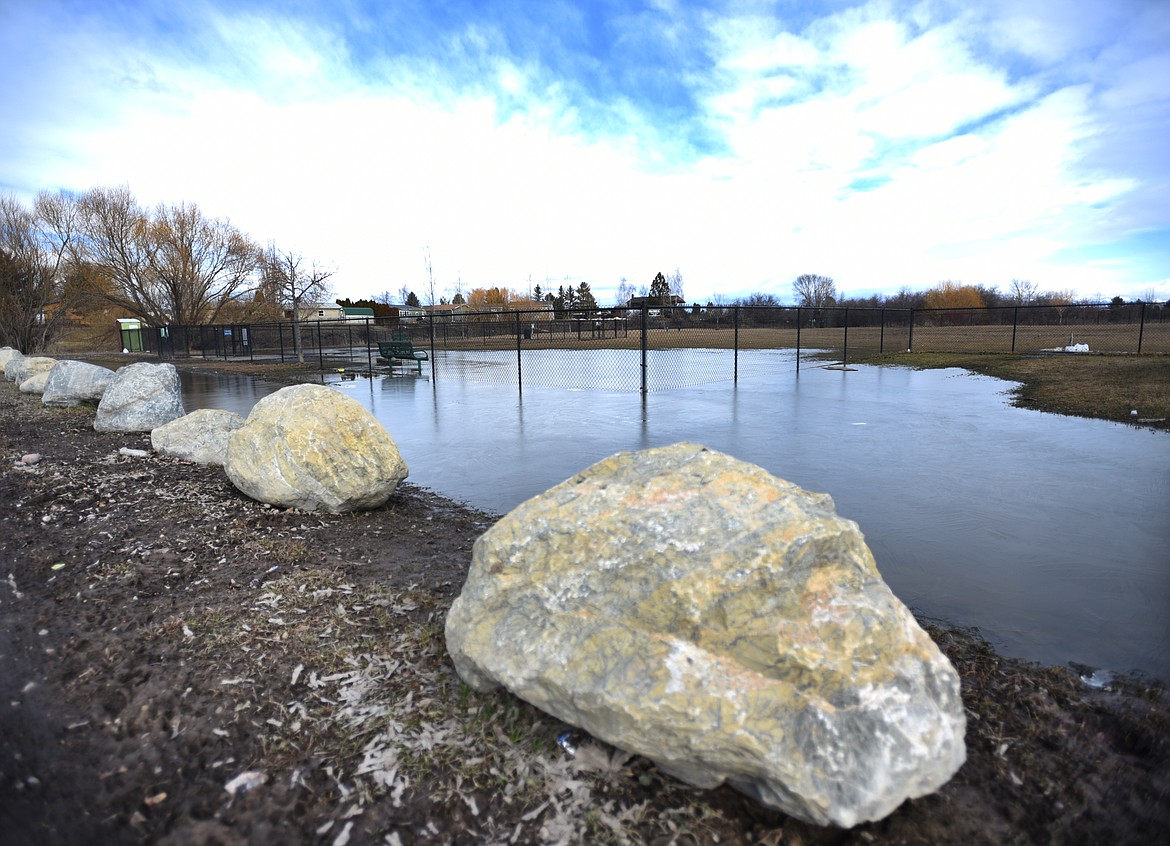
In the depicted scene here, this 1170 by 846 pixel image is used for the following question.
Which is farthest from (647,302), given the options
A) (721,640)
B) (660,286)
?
(660,286)

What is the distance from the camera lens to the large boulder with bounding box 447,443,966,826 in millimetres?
2035

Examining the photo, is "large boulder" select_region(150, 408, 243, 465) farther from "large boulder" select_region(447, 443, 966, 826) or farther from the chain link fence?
"large boulder" select_region(447, 443, 966, 826)

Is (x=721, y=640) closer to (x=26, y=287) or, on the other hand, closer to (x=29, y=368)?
(x=29, y=368)

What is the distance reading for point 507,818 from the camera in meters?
2.19

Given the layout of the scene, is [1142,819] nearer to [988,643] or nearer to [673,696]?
[988,643]

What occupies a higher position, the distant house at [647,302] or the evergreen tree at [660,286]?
the evergreen tree at [660,286]

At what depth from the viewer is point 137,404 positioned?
9180mm

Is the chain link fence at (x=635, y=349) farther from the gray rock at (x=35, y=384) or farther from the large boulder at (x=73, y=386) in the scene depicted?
the gray rock at (x=35, y=384)

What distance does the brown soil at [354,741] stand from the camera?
84.3 inches

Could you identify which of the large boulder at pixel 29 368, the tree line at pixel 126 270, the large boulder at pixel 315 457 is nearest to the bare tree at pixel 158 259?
the tree line at pixel 126 270

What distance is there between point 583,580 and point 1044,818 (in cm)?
173

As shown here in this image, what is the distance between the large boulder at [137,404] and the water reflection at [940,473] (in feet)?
9.83

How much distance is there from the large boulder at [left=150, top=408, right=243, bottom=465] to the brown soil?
312 cm

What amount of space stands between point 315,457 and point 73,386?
9.12 metres
